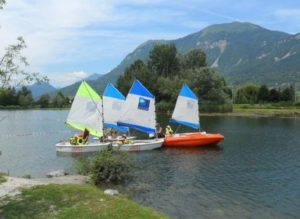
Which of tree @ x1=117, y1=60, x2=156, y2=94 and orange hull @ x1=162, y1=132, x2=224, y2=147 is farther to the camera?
tree @ x1=117, y1=60, x2=156, y2=94

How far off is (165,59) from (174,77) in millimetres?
9843

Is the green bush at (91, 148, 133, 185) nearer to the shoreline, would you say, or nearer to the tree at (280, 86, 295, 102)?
the shoreline

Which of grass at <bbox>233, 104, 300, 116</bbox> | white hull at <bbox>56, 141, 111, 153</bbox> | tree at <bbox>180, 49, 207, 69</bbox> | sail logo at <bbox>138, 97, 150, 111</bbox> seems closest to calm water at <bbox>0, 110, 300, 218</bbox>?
white hull at <bbox>56, 141, 111, 153</bbox>

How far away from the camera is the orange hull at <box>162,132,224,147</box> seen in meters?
51.7

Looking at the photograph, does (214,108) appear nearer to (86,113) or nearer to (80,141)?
(86,113)

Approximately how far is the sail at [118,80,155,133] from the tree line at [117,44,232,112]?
63.8m

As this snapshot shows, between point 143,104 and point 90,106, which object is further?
point 90,106

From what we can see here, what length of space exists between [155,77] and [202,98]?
18794 mm

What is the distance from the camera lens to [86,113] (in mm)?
51969

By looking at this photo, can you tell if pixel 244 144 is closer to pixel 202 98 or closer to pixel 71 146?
pixel 71 146

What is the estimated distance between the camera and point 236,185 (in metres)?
31.3

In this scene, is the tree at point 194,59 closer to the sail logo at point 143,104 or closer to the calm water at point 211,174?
the calm water at point 211,174

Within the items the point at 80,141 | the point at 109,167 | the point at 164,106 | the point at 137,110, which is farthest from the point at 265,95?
the point at 109,167

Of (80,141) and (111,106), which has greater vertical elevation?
(111,106)
